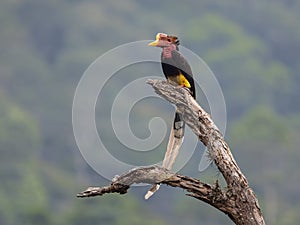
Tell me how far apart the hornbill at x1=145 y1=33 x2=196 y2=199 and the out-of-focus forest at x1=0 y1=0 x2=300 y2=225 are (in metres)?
21.2

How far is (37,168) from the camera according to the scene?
46438 millimetres

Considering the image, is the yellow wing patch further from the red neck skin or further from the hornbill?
the red neck skin

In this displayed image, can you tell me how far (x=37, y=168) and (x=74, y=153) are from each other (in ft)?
5.64

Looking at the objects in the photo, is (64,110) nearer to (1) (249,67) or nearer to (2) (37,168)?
(2) (37,168)

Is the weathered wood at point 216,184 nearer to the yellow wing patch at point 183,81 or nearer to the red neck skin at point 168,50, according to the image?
the yellow wing patch at point 183,81

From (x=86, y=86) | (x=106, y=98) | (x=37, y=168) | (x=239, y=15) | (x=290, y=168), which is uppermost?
(x=239, y=15)

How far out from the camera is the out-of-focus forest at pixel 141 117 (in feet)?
123

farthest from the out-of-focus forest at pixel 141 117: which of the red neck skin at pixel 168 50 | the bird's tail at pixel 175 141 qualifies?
the red neck skin at pixel 168 50

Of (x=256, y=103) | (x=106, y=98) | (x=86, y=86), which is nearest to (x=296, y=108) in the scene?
(x=256, y=103)

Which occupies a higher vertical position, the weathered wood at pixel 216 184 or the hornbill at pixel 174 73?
the hornbill at pixel 174 73

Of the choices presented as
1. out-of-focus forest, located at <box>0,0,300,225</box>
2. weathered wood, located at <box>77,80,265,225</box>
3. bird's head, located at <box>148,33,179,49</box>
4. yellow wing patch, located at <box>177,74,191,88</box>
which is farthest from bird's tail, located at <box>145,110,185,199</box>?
out-of-focus forest, located at <box>0,0,300,225</box>

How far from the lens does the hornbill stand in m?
7.19

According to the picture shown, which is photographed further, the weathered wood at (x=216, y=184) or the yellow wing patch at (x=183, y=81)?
the yellow wing patch at (x=183, y=81)

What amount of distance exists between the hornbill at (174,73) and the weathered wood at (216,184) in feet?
1.14
